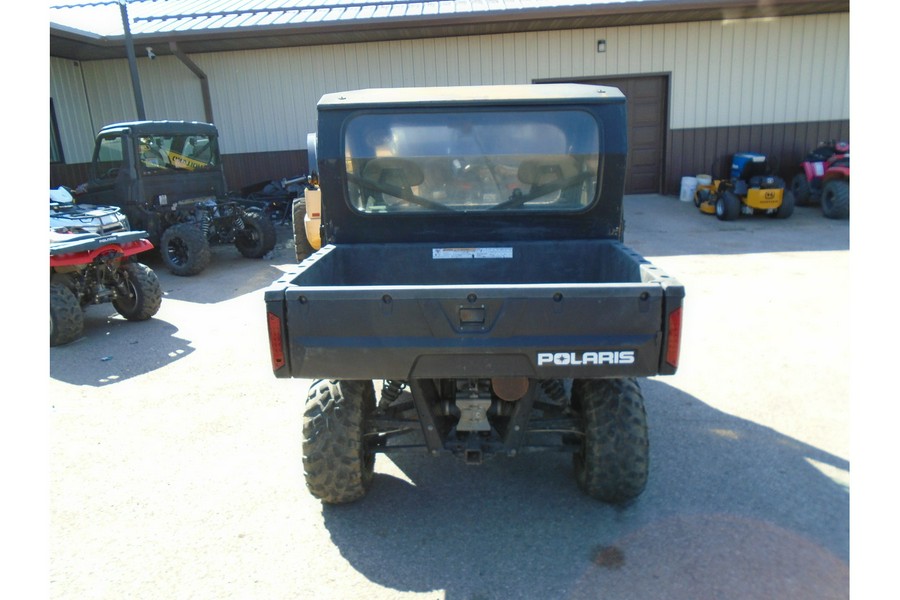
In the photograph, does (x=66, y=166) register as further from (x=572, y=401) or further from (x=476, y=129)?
(x=572, y=401)

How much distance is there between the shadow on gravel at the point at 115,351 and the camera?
519cm

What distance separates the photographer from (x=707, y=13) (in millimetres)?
12328

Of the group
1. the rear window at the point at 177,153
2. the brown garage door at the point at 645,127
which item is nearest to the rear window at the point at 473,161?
the rear window at the point at 177,153

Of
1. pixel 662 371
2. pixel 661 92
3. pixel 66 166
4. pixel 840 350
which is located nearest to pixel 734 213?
pixel 661 92

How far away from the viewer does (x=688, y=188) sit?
1334 cm

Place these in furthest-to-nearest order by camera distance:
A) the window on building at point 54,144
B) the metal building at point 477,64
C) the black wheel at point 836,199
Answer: the window on building at point 54,144 → the metal building at point 477,64 → the black wheel at point 836,199

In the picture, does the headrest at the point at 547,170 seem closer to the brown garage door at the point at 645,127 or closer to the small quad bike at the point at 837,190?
the small quad bike at the point at 837,190

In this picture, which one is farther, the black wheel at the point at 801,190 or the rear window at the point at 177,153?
the black wheel at the point at 801,190

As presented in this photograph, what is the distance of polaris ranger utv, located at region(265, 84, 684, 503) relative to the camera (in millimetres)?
2553

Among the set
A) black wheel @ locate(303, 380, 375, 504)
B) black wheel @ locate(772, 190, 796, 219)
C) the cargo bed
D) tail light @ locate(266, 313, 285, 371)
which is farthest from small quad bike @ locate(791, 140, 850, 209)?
tail light @ locate(266, 313, 285, 371)

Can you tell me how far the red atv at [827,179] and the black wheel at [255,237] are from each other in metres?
10.1

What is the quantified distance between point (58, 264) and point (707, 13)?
40.2 feet

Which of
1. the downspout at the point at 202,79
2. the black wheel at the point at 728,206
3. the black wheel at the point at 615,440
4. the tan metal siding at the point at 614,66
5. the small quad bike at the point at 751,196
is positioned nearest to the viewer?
the black wheel at the point at 615,440

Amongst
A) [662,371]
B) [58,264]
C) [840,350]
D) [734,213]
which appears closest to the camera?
[662,371]
